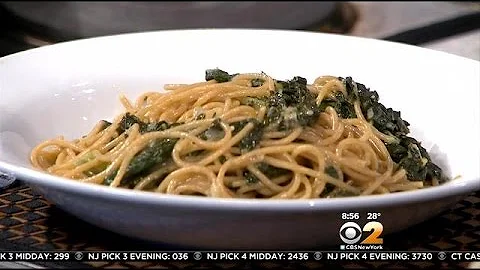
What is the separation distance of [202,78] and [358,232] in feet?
2.65

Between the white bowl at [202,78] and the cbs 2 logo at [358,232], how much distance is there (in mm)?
14

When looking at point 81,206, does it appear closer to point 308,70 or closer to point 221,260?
point 221,260

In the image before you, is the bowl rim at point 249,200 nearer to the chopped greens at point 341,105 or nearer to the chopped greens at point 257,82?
the chopped greens at point 341,105

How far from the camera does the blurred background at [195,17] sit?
3424mm

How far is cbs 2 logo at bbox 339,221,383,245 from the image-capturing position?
1.21 m

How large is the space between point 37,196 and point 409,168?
0.76 meters

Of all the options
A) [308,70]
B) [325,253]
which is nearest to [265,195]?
[325,253]

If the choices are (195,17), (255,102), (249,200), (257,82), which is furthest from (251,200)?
(195,17)

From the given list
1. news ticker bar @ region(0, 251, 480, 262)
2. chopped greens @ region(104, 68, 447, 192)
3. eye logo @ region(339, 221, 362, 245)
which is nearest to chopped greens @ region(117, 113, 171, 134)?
chopped greens @ region(104, 68, 447, 192)

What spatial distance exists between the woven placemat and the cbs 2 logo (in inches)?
1.7

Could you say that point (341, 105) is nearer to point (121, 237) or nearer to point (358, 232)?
point (358, 232)

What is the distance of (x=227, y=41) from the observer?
1972mm

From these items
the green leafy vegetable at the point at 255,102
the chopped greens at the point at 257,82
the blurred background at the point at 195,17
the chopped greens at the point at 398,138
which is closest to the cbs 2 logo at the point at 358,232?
the chopped greens at the point at 398,138

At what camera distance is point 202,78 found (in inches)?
74.7
